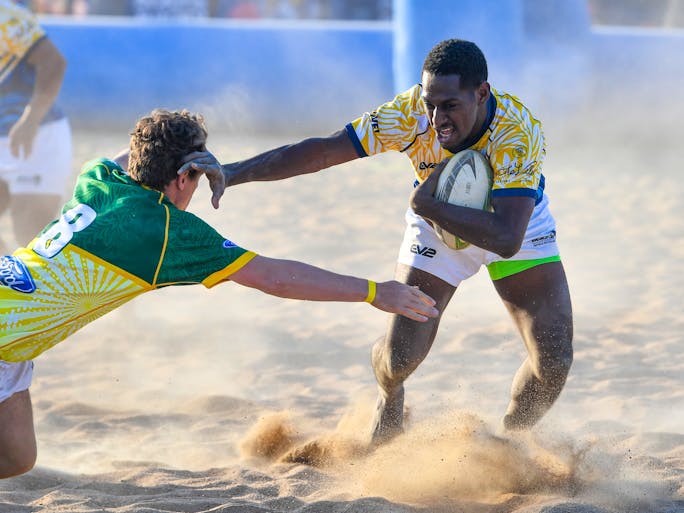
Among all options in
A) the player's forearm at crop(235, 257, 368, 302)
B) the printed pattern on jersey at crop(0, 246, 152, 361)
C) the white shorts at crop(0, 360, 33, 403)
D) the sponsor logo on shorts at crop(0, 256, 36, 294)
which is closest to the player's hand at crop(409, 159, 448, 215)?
the player's forearm at crop(235, 257, 368, 302)

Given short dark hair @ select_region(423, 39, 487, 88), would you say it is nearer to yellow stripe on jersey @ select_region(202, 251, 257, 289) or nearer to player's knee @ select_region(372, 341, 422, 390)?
yellow stripe on jersey @ select_region(202, 251, 257, 289)

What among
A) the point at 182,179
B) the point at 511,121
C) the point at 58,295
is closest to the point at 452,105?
the point at 511,121

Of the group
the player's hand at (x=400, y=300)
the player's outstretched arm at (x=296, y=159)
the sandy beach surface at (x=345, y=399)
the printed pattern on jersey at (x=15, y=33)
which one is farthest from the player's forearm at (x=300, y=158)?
the printed pattern on jersey at (x=15, y=33)

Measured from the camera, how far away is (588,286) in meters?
8.02

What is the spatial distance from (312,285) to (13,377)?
3.97 feet

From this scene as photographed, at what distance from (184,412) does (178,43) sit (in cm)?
1112

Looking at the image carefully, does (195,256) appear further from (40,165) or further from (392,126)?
(40,165)

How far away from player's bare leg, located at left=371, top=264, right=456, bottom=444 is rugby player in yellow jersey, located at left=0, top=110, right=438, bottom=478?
0.86m

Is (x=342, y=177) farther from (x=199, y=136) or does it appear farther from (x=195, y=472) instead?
(x=199, y=136)

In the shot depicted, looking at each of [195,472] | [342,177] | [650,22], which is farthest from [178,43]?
[195,472]

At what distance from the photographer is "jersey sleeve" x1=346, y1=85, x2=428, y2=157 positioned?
166 inches

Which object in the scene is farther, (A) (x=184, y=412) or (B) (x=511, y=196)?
(A) (x=184, y=412)

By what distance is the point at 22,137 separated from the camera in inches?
262

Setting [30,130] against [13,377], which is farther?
[30,130]
